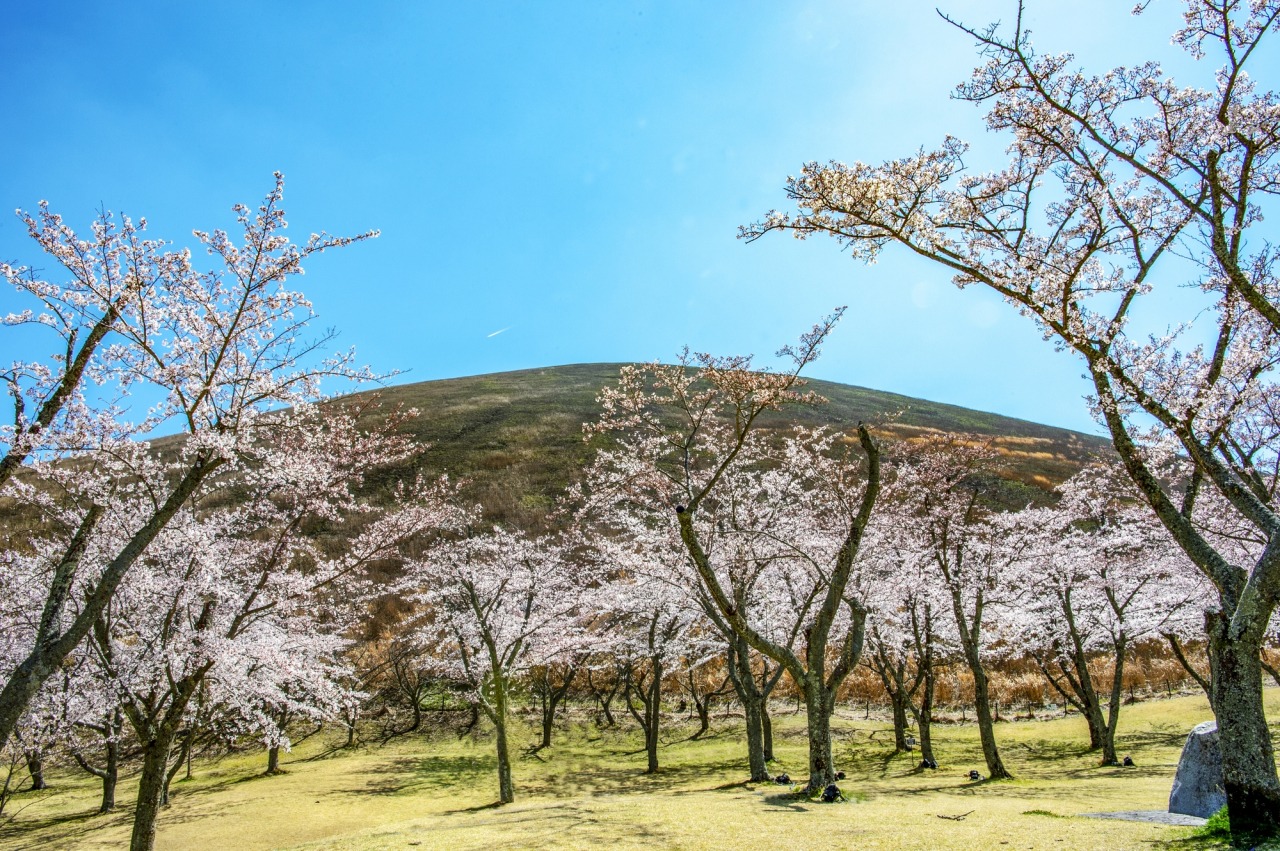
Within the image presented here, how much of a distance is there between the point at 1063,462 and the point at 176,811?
7423cm

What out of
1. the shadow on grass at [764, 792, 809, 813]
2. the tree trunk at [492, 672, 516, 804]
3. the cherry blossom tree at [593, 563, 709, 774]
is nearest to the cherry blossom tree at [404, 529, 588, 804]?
the tree trunk at [492, 672, 516, 804]

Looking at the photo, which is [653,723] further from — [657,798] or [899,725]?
[657,798]

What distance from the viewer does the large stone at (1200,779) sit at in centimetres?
899

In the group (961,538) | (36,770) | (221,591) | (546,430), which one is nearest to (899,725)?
(961,538)

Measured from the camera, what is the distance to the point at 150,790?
421 inches

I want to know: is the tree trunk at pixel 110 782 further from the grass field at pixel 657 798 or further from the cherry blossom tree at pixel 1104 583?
the cherry blossom tree at pixel 1104 583

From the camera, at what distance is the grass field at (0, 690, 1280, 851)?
7094mm

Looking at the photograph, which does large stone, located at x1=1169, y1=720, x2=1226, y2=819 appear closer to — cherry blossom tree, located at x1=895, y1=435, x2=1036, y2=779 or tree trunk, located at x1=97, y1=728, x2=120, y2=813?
cherry blossom tree, located at x1=895, y1=435, x2=1036, y2=779

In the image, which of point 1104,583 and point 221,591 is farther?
point 1104,583

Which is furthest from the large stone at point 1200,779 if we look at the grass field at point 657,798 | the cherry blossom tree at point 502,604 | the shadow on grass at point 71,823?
the shadow on grass at point 71,823

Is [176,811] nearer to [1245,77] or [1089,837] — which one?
[1089,837]

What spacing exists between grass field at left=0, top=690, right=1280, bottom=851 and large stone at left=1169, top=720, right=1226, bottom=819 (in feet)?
4.57

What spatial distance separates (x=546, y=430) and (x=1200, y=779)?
64873 mm

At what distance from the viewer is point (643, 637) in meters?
28.1
